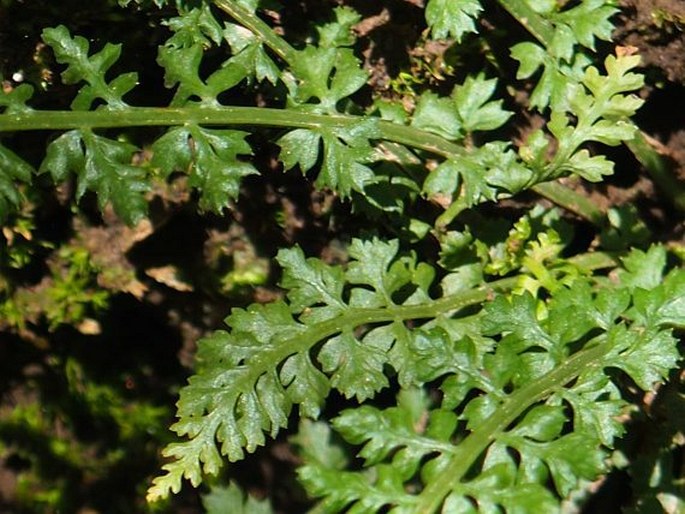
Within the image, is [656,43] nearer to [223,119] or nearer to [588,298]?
[588,298]

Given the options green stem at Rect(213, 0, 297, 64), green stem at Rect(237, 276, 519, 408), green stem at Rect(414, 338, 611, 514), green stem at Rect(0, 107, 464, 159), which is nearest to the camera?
green stem at Rect(414, 338, 611, 514)

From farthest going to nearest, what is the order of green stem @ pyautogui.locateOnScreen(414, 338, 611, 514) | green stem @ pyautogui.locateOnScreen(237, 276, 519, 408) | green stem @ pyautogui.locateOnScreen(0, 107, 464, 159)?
green stem @ pyautogui.locateOnScreen(237, 276, 519, 408) → green stem @ pyautogui.locateOnScreen(0, 107, 464, 159) → green stem @ pyautogui.locateOnScreen(414, 338, 611, 514)

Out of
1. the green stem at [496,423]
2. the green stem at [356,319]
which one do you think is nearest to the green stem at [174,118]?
the green stem at [356,319]

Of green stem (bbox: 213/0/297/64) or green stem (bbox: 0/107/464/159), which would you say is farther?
green stem (bbox: 213/0/297/64)

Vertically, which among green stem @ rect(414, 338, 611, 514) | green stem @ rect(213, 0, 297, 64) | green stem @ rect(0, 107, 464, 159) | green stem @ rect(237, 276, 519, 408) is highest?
green stem @ rect(213, 0, 297, 64)

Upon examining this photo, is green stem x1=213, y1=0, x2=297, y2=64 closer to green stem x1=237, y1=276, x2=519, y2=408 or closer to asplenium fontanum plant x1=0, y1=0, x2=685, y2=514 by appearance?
asplenium fontanum plant x1=0, y1=0, x2=685, y2=514

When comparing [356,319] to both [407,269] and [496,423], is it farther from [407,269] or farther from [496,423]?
[496,423]

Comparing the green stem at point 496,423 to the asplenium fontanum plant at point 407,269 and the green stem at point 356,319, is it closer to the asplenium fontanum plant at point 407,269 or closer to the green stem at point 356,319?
the asplenium fontanum plant at point 407,269

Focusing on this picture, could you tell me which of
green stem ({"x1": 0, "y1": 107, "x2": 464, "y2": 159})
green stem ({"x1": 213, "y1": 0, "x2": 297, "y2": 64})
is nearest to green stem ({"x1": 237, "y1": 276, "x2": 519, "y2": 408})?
green stem ({"x1": 0, "y1": 107, "x2": 464, "y2": 159})

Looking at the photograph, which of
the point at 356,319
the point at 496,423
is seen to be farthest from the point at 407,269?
the point at 496,423
